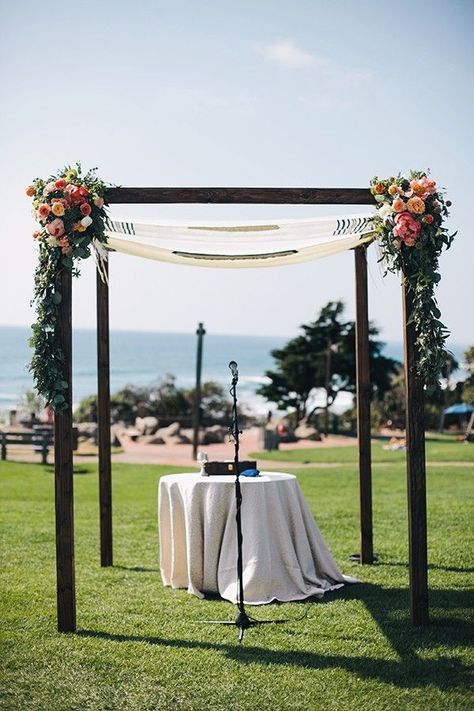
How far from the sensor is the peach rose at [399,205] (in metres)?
6.14

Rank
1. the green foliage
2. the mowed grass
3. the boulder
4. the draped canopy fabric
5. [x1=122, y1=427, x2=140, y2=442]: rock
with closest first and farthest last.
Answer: the mowed grass < the draped canopy fabric < the boulder < [x1=122, y1=427, x2=140, y2=442]: rock < the green foliage

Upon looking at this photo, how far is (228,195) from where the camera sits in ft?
20.8

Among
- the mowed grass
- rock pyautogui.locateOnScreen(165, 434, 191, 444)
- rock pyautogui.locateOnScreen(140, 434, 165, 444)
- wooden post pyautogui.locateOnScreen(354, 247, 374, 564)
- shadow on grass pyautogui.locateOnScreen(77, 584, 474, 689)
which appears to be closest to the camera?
the mowed grass

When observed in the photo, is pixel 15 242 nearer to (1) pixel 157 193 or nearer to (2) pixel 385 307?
(2) pixel 385 307

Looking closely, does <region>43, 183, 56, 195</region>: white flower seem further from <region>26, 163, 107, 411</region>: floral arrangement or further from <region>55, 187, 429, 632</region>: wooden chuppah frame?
<region>55, 187, 429, 632</region>: wooden chuppah frame

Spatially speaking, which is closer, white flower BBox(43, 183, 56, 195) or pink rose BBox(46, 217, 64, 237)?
pink rose BBox(46, 217, 64, 237)

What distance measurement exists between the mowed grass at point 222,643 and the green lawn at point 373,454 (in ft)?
30.6

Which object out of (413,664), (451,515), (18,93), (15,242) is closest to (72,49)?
(18,93)

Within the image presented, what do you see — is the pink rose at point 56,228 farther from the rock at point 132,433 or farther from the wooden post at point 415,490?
the rock at point 132,433

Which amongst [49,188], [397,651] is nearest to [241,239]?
[49,188]

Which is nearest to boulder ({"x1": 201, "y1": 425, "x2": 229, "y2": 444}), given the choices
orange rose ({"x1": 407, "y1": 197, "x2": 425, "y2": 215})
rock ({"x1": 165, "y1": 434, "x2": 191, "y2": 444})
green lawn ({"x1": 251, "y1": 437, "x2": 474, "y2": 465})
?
rock ({"x1": 165, "y1": 434, "x2": 191, "y2": 444})

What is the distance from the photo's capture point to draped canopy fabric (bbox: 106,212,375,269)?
6.94m

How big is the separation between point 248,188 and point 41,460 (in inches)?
554

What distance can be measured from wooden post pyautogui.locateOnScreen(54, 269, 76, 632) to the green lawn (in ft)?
42.7
